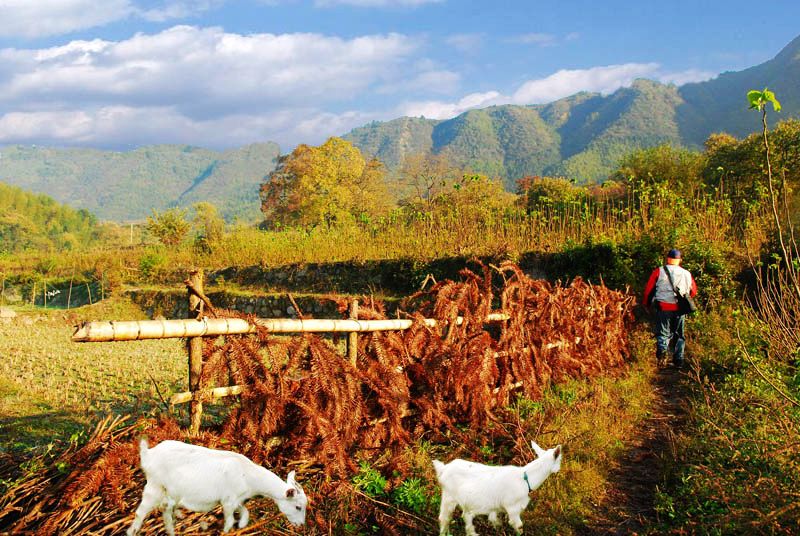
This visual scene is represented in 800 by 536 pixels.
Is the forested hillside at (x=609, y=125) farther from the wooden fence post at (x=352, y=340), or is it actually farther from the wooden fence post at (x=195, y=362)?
the wooden fence post at (x=195, y=362)

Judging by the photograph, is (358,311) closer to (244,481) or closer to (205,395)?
(205,395)

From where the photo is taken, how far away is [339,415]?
323 centimetres

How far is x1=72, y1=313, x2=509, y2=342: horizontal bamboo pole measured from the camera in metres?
2.13

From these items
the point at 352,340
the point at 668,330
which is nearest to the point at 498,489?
the point at 352,340

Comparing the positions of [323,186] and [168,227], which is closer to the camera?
[168,227]

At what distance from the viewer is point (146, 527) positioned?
1.91 metres

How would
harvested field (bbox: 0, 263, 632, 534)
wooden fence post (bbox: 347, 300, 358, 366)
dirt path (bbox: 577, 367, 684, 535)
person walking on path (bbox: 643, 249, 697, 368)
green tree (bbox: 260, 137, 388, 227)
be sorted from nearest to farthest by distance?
harvested field (bbox: 0, 263, 632, 534) < dirt path (bbox: 577, 367, 684, 535) < wooden fence post (bbox: 347, 300, 358, 366) < person walking on path (bbox: 643, 249, 697, 368) < green tree (bbox: 260, 137, 388, 227)

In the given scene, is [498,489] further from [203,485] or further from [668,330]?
[668,330]

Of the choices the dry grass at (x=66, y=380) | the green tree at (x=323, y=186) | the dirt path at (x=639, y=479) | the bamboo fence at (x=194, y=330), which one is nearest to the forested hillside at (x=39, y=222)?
the green tree at (x=323, y=186)

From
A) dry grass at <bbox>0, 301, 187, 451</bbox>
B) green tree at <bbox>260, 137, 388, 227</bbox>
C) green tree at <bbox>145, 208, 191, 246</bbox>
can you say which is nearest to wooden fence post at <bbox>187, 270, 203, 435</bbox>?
dry grass at <bbox>0, 301, 187, 451</bbox>

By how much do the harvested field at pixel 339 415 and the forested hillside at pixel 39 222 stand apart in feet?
197

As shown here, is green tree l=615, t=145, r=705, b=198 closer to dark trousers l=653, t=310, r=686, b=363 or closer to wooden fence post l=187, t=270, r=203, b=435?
dark trousers l=653, t=310, r=686, b=363

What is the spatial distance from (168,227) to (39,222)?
67.2 m

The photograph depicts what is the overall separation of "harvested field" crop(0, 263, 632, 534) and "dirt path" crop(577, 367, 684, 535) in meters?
0.69
